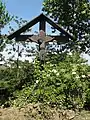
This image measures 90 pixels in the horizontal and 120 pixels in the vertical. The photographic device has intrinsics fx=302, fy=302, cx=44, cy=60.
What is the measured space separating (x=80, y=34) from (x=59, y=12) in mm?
2040

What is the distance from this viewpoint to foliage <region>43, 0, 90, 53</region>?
19.6 metres

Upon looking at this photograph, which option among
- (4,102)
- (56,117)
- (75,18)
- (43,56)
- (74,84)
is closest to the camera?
(56,117)

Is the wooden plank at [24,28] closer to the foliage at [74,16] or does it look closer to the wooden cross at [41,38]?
the wooden cross at [41,38]

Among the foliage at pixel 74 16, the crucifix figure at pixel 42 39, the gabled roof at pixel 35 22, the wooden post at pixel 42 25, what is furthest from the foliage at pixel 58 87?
the foliage at pixel 74 16

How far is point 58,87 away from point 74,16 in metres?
11.8

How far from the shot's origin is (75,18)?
64.9 feet

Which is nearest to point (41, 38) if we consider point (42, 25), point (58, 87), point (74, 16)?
point (42, 25)

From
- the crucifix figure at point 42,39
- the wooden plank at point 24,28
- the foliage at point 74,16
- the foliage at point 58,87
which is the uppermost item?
the foliage at point 74,16

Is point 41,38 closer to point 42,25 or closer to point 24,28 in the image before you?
point 42,25

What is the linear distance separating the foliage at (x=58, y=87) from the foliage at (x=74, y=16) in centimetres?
1018

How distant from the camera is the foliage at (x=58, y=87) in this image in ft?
28.0

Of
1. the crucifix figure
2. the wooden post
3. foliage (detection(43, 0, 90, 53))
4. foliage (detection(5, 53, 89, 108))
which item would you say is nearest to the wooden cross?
the crucifix figure

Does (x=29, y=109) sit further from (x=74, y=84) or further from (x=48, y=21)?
(x=48, y=21)

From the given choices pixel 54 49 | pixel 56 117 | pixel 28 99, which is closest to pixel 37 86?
pixel 28 99
